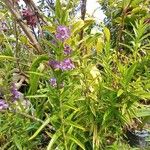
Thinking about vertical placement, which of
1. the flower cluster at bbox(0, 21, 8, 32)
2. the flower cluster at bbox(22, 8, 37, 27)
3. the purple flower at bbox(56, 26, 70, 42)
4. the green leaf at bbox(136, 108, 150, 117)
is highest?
the flower cluster at bbox(0, 21, 8, 32)

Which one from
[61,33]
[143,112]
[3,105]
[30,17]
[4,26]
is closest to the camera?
[61,33]

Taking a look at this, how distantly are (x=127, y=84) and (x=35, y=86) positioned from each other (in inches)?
23.4

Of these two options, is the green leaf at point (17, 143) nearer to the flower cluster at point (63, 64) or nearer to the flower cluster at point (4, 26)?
the flower cluster at point (63, 64)

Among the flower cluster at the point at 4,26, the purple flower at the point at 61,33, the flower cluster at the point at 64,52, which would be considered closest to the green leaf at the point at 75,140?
the flower cluster at the point at 64,52

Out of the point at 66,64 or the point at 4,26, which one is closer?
the point at 66,64

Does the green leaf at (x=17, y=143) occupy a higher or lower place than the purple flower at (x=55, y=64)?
lower

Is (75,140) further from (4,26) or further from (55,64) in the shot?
(4,26)

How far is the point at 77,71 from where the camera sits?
8.86 ft

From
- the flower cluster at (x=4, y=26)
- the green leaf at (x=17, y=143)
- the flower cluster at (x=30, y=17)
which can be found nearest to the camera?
the green leaf at (x=17, y=143)

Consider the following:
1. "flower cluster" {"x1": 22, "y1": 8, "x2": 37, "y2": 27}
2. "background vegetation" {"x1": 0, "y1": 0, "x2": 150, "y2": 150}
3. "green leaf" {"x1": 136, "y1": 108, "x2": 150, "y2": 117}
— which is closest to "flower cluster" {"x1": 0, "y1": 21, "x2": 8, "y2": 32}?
"background vegetation" {"x1": 0, "y1": 0, "x2": 150, "y2": 150}

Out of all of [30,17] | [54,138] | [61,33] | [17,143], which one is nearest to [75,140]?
[54,138]

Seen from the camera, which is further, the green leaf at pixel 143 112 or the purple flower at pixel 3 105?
the green leaf at pixel 143 112

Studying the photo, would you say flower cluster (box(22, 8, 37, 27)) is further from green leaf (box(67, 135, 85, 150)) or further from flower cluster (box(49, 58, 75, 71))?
green leaf (box(67, 135, 85, 150))

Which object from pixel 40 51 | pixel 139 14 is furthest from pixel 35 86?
pixel 139 14
